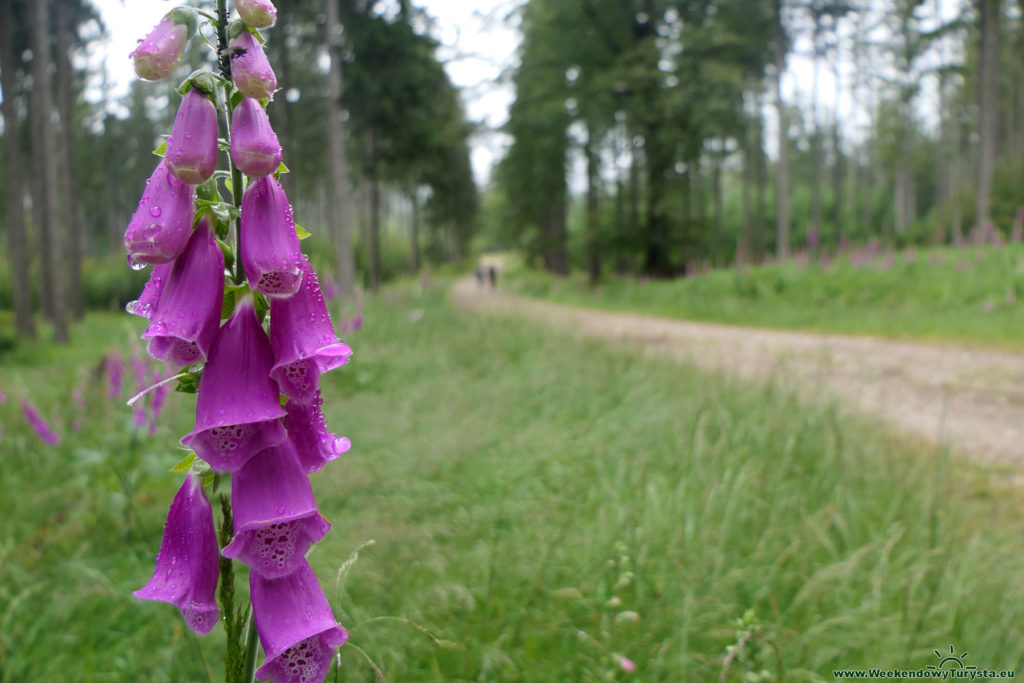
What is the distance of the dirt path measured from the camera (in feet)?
14.6

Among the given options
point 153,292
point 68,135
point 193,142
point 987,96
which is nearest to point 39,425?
point 153,292

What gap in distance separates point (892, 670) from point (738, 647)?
67 centimetres

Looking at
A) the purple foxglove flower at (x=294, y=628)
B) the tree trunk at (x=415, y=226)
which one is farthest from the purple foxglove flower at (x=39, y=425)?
the tree trunk at (x=415, y=226)

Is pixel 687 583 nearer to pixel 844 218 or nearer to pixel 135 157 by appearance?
pixel 135 157

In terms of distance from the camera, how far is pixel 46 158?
13641mm

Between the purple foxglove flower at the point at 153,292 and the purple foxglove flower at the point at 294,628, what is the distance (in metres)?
0.45

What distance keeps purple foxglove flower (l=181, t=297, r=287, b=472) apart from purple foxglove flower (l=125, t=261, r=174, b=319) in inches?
6.3

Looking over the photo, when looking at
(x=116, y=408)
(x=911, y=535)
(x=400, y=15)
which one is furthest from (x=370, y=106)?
(x=911, y=535)

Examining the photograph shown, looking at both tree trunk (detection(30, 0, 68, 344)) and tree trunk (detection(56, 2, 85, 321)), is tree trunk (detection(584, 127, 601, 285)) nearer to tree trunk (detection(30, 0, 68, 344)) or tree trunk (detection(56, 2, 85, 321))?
tree trunk (detection(30, 0, 68, 344))

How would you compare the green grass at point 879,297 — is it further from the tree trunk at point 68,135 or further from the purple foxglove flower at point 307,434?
the tree trunk at point 68,135

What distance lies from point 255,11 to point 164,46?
138mm

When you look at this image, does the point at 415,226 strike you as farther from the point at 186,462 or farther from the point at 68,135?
the point at 186,462

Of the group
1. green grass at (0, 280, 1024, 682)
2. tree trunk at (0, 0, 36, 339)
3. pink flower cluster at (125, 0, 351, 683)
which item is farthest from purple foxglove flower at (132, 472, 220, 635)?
tree trunk at (0, 0, 36, 339)

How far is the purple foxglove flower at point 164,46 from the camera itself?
0.85 metres
